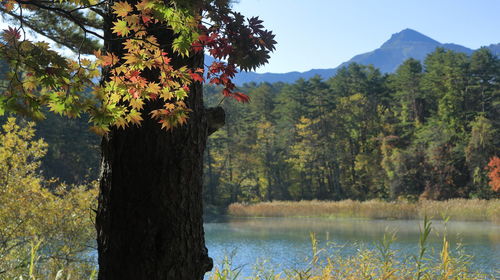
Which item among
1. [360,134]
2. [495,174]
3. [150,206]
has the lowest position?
[150,206]

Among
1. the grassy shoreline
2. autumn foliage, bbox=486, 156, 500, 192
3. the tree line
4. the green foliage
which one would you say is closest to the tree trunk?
the green foliage

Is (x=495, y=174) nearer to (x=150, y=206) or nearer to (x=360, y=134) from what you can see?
(x=360, y=134)

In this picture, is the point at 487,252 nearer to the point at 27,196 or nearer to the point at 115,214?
the point at 27,196

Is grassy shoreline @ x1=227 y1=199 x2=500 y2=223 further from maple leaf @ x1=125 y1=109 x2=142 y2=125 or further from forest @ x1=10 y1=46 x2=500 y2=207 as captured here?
maple leaf @ x1=125 y1=109 x2=142 y2=125

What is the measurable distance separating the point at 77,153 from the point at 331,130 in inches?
673

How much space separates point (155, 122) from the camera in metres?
2.24

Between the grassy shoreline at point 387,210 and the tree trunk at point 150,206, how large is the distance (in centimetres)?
1708

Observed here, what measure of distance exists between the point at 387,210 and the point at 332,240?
29.0 feet

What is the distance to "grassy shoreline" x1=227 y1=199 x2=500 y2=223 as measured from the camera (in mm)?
19214

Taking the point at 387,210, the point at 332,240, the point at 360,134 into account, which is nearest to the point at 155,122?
the point at 332,240

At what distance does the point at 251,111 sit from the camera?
129ft

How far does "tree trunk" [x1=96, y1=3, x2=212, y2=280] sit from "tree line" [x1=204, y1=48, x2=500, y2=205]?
26182 millimetres

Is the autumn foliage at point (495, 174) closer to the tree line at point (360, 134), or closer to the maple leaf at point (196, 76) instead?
the tree line at point (360, 134)

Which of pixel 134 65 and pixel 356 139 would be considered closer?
pixel 134 65
